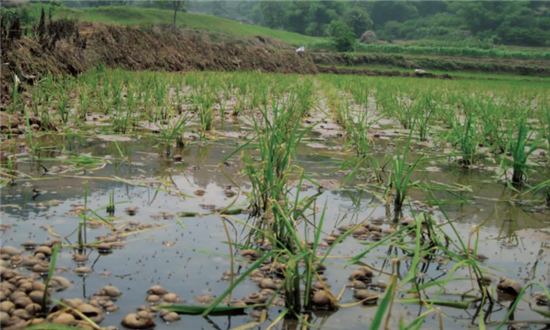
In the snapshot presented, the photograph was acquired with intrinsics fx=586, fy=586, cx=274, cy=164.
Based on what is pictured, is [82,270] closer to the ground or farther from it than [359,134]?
closer to the ground

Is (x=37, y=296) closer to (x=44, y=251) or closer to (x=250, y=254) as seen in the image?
(x=44, y=251)

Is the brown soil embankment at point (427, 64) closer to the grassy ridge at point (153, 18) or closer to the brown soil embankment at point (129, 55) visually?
the brown soil embankment at point (129, 55)

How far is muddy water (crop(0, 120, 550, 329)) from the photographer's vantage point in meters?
1.98

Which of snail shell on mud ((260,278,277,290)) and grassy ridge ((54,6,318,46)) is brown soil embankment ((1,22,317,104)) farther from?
grassy ridge ((54,6,318,46))

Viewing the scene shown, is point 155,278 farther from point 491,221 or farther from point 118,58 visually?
point 118,58

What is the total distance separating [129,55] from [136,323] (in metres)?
12.3

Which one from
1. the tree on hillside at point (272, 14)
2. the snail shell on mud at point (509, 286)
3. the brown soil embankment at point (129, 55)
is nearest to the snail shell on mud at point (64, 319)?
the snail shell on mud at point (509, 286)

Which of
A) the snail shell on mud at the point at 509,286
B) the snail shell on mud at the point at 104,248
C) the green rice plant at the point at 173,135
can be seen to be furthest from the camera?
the green rice plant at the point at 173,135

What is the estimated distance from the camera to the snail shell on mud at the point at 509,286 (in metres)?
2.12

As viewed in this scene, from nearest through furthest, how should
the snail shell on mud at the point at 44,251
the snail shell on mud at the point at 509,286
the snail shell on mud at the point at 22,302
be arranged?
1. the snail shell on mud at the point at 22,302
2. the snail shell on mud at the point at 509,286
3. the snail shell on mud at the point at 44,251

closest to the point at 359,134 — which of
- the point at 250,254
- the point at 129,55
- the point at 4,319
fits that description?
the point at 250,254

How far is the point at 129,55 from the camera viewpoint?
523 inches

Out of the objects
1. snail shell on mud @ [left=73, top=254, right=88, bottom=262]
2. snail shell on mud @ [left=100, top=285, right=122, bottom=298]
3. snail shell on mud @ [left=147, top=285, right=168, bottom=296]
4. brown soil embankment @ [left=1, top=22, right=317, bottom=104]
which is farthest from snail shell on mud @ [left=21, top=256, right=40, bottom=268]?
brown soil embankment @ [left=1, top=22, right=317, bottom=104]

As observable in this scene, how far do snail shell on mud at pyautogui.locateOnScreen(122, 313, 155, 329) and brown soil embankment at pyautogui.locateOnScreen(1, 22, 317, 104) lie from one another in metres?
4.99
